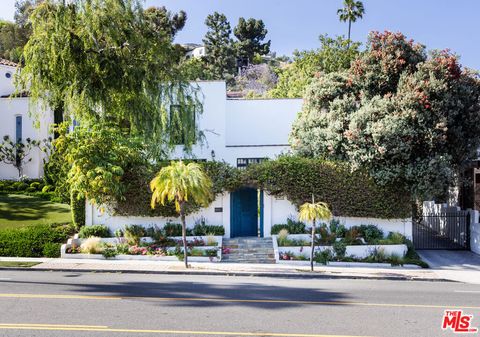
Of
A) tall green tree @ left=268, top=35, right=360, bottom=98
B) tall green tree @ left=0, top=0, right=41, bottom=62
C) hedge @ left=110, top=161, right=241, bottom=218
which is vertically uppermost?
tall green tree @ left=0, top=0, right=41, bottom=62

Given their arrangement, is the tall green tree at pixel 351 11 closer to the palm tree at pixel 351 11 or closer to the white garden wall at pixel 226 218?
the palm tree at pixel 351 11

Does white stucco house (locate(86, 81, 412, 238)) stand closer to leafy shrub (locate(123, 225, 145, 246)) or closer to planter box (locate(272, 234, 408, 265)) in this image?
leafy shrub (locate(123, 225, 145, 246))

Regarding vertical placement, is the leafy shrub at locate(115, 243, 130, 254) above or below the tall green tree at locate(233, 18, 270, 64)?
below

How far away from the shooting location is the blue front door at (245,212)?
74.0ft

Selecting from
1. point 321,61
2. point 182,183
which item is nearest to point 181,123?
point 182,183

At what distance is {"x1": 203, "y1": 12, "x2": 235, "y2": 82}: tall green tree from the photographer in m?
72.0

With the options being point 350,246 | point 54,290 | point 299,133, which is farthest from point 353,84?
point 54,290

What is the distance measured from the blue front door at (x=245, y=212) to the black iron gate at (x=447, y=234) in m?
8.63

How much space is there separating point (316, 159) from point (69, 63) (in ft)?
40.0

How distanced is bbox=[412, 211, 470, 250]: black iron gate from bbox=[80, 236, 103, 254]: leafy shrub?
15708 mm

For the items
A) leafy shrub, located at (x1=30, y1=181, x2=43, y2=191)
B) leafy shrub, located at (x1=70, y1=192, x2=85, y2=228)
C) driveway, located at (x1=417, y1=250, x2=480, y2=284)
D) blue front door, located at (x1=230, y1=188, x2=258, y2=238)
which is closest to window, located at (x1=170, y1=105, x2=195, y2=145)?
blue front door, located at (x1=230, y1=188, x2=258, y2=238)

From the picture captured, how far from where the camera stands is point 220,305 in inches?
459

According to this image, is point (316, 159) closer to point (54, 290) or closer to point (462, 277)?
point (462, 277)

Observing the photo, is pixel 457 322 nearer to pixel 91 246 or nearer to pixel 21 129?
pixel 91 246
